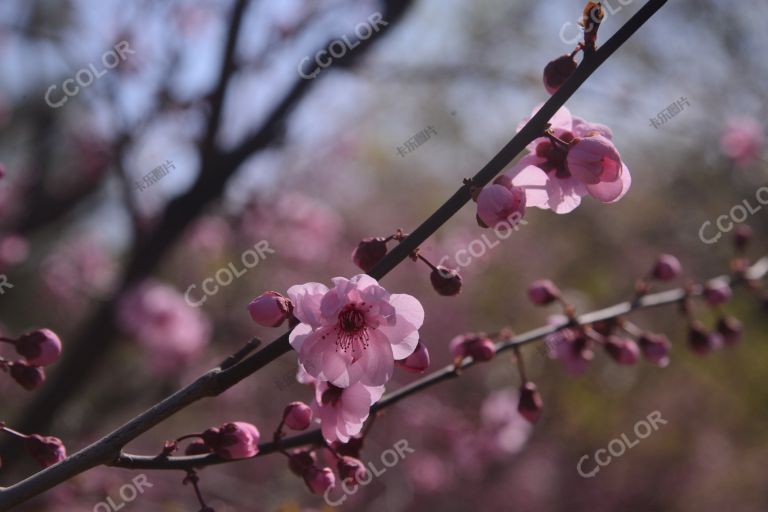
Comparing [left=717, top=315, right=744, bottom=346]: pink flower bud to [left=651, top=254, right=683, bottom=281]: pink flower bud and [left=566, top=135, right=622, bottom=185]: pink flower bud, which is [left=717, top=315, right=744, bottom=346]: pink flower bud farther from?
[left=566, top=135, right=622, bottom=185]: pink flower bud

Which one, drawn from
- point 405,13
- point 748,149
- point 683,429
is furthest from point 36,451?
point 683,429

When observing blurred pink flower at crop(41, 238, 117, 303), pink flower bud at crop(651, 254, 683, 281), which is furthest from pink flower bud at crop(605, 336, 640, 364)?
blurred pink flower at crop(41, 238, 117, 303)

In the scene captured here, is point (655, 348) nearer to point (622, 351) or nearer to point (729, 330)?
point (622, 351)

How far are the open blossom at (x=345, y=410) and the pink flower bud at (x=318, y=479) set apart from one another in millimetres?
102

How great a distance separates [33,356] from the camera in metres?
1.40

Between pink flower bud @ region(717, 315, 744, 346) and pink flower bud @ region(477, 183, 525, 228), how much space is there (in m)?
1.42

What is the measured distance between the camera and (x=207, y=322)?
5.47 m

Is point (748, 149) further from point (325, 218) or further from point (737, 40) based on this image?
point (325, 218)

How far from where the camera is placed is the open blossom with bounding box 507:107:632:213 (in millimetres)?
1224

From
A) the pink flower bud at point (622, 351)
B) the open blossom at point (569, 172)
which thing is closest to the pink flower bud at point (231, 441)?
the open blossom at point (569, 172)

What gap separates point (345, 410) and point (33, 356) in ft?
2.20

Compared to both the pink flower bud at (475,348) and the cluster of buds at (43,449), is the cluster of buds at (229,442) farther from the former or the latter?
the pink flower bud at (475,348)

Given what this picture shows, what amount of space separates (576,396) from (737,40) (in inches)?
155

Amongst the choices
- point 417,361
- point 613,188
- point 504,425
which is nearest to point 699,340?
point 613,188
